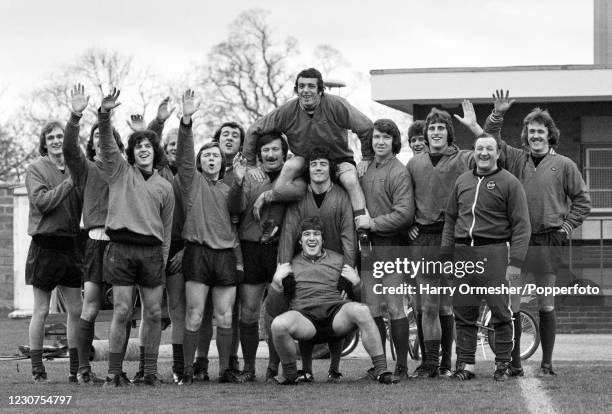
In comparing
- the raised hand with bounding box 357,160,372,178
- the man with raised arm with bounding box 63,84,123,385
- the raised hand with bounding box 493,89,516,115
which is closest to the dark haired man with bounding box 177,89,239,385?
the man with raised arm with bounding box 63,84,123,385

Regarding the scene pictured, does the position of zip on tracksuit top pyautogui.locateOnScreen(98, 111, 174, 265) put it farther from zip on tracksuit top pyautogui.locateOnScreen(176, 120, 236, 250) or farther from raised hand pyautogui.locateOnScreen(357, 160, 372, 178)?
raised hand pyautogui.locateOnScreen(357, 160, 372, 178)

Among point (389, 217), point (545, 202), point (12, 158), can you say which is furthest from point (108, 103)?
point (12, 158)

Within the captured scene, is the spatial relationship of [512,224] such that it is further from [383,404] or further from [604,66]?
[604,66]

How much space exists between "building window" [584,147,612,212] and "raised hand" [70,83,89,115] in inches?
521

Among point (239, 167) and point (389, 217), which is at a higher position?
point (239, 167)

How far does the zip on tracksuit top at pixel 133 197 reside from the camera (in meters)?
10.1

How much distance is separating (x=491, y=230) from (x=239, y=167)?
210 centimetres

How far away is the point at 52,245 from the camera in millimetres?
10820

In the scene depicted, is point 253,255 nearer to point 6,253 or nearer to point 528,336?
point 528,336

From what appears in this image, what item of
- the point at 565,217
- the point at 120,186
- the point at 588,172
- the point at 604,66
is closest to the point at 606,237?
the point at 588,172

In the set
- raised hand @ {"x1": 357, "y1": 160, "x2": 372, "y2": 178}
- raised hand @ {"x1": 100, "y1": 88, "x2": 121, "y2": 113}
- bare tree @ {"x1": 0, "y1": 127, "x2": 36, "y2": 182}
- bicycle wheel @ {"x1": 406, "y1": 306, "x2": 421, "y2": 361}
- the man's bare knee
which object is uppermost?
bare tree @ {"x1": 0, "y1": 127, "x2": 36, "y2": 182}

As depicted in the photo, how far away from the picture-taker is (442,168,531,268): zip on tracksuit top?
10.0m

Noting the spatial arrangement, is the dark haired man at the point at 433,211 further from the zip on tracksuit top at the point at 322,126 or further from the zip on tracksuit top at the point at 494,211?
the zip on tracksuit top at the point at 322,126

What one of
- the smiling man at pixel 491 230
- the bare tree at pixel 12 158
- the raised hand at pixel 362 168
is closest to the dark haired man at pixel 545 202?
the smiling man at pixel 491 230
